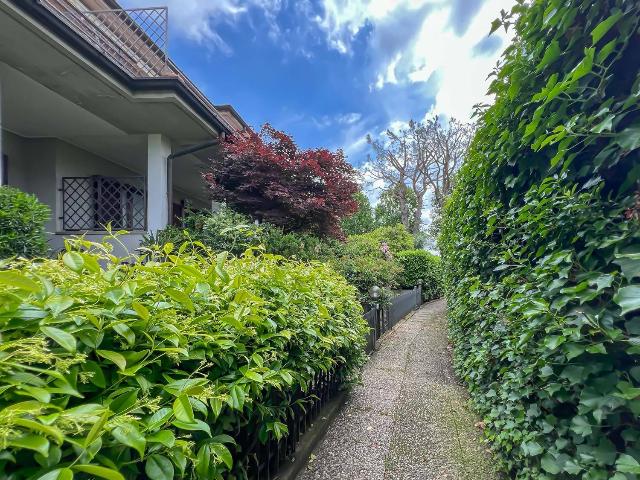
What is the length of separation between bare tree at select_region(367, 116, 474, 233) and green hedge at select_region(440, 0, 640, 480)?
18065 millimetres

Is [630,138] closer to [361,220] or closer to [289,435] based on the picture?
[289,435]

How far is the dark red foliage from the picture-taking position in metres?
6.15

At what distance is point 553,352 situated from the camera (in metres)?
1.52

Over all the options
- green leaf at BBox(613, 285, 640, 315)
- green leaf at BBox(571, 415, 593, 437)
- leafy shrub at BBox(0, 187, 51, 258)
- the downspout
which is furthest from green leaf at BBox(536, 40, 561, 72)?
Result: the downspout

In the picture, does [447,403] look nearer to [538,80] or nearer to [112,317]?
[538,80]

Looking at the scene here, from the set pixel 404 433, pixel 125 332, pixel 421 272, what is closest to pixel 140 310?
pixel 125 332

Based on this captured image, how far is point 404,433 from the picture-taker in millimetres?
2846

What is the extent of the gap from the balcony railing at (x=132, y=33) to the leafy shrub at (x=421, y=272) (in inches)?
376

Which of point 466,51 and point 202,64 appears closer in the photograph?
point 466,51

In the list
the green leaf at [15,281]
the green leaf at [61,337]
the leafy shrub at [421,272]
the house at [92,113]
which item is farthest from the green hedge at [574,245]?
the leafy shrub at [421,272]

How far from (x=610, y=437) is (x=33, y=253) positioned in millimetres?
5662

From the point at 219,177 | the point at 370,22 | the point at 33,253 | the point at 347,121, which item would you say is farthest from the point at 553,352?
the point at 347,121

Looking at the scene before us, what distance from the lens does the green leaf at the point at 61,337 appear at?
829mm

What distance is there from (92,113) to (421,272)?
11121 mm
